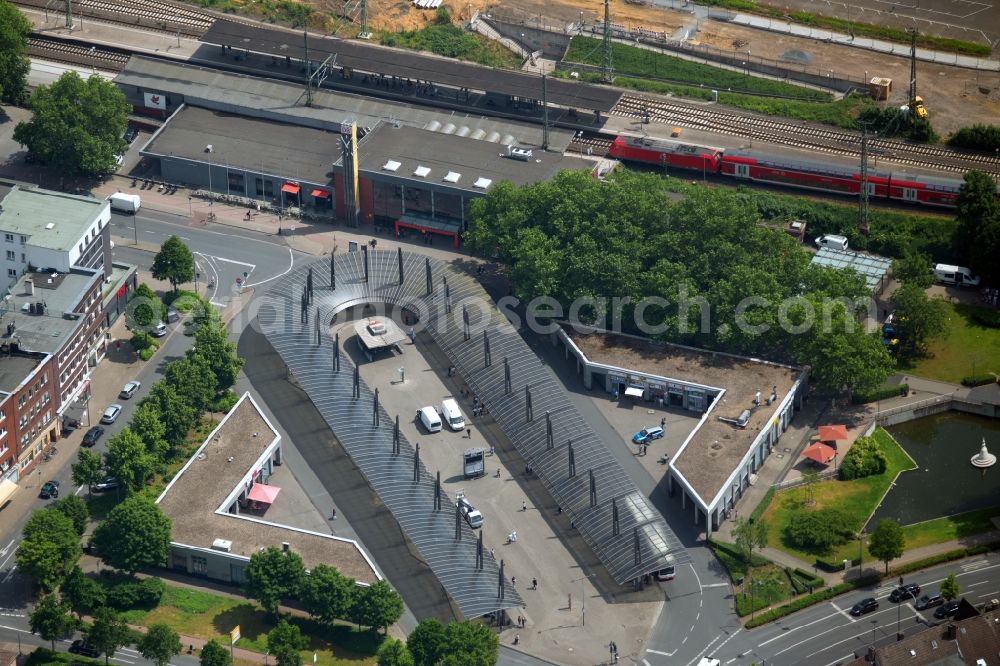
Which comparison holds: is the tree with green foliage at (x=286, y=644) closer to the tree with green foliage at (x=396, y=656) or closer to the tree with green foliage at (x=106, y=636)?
the tree with green foliage at (x=396, y=656)

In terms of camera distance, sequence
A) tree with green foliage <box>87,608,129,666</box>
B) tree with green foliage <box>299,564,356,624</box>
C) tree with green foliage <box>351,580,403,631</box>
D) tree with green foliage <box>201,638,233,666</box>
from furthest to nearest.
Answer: tree with green foliage <box>299,564,356,624</box> → tree with green foliage <box>351,580,403,631</box> → tree with green foliage <box>87,608,129,666</box> → tree with green foliage <box>201,638,233,666</box>

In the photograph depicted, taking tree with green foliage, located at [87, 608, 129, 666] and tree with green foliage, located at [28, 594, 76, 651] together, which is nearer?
tree with green foliage, located at [87, 608, 129, 666]

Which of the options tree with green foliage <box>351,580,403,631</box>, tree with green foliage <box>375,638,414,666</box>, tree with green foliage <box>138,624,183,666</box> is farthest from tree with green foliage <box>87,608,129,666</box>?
tree with green foliage <box>375,638,414,666</box>

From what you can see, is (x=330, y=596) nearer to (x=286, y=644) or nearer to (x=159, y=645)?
(x=286, y=644)

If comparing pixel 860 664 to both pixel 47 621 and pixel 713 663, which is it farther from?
pixel 47 621

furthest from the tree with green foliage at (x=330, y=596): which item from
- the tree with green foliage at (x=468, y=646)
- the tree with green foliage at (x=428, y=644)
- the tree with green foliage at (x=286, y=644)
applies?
the tree with green foliage at (x=468, y=646)

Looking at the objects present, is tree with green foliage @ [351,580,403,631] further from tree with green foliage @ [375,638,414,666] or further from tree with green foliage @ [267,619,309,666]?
tree with green foliage @ [267,619,309,666]

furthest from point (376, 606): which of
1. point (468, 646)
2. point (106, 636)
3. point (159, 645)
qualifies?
point (106, 636)
